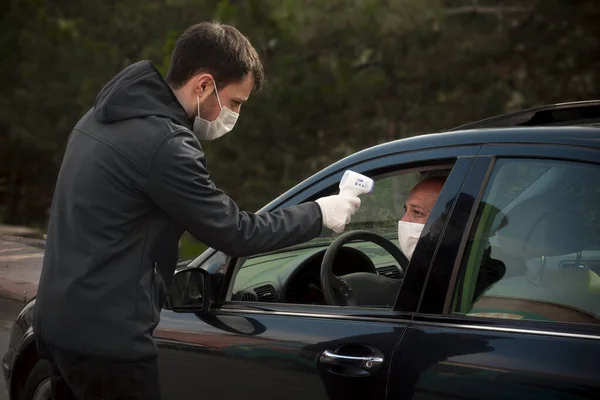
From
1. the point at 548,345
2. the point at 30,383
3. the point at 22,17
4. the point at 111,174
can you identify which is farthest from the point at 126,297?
the point at 22,17

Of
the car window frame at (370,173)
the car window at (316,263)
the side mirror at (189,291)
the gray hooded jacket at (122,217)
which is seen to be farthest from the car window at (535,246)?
the side mirror at (189,291)

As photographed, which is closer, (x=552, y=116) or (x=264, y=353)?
(x=264, y=353)

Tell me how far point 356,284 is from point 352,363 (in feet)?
2.11

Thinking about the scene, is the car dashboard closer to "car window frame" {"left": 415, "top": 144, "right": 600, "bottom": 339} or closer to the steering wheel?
the steering wheel

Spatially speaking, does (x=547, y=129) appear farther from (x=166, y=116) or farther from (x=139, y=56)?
(x=139, y=56)

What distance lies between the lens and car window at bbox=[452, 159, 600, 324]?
2.69 meters

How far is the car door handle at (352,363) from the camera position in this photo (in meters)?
2.88

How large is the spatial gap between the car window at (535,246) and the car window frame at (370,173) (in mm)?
Result: 118

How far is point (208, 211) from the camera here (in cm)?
299

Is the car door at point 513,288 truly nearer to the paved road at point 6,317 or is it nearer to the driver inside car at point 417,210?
the driver inside car at point 417,210

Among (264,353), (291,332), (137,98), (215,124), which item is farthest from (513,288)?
(137,98)

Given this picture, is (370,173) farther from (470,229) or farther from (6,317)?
(6,317)

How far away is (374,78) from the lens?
16672 millimetres

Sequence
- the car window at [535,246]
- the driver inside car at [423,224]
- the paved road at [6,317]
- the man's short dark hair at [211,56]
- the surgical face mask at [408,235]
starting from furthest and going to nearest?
the paved road at [6,317]
the surgical face mask at [408,235]
the man's short dark hair at [211,56]
the driver inside car at [423,224]
the car window at [535,246]
